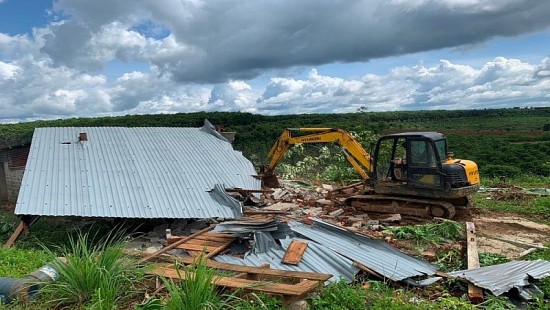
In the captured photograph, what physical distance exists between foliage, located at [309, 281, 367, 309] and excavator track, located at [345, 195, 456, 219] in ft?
22.8

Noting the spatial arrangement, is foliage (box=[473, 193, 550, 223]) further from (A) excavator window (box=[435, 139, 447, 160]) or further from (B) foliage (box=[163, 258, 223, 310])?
(B) foliage (box=[163, 258, 223, 310])

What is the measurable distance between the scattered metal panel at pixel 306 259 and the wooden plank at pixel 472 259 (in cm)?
179

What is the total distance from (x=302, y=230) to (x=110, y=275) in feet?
13.8

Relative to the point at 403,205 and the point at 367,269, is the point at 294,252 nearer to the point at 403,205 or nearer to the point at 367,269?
the point at 367,269

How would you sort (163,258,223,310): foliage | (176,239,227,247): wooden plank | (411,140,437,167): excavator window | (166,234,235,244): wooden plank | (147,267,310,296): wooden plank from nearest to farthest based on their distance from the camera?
(163,258,223,310): foliage → (147,267,310,296): wooden plank → (176,239,227,247): wooden plank → (166,234,235,244): wooden plank → (411,140,437,167): excavator window

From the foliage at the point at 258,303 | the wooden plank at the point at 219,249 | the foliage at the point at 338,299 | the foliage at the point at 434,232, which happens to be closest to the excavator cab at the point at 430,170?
the foliage at the point at 434,232

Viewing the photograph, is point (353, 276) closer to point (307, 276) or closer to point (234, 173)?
point (307, 276)

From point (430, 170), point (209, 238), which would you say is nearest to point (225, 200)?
point (209, 238)

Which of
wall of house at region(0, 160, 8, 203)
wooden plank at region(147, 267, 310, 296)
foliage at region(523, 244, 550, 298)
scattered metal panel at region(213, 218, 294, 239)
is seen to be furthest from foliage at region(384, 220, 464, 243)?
wall of house at region(0, 160, 8, 203)

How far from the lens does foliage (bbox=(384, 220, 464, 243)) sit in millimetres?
10461

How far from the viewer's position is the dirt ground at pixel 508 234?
10.0m

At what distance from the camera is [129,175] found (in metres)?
13.0

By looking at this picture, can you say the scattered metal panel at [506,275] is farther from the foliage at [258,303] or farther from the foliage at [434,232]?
the foliage at [258,303]

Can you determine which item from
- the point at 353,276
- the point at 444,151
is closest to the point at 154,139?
the point at 444,151
